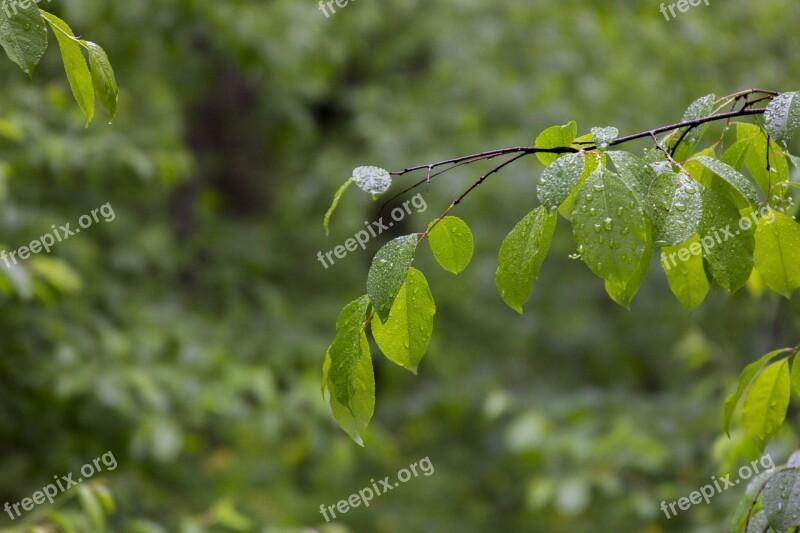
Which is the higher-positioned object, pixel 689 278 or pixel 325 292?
pixel 325 292

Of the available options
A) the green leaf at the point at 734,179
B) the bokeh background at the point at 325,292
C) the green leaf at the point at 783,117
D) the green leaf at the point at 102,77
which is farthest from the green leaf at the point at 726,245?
the bokeh background at the point at 325,292

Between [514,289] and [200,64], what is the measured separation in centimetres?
413

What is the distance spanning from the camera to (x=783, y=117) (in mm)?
1026

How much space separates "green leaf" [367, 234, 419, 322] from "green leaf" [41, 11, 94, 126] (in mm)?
521

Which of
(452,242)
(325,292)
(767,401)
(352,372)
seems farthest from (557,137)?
(325,292)

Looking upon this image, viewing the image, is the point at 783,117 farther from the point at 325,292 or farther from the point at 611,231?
the point at 325,292

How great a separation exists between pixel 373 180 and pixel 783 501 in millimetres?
800

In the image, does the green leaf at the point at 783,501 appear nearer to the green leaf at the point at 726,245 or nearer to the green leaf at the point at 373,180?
the green leaf at the point at 726,245

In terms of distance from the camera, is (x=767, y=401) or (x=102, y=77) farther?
(x=767, y=401)

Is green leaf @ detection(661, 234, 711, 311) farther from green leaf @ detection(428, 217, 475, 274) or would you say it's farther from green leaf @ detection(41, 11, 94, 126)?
green leaf @ detection(41, 11, 94, 126)

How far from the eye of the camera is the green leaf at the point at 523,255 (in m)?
1.00

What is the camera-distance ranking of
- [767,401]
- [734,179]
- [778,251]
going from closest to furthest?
[734,179]
[778,251]
[767,401]

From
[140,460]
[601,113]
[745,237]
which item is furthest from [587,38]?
[745,237]

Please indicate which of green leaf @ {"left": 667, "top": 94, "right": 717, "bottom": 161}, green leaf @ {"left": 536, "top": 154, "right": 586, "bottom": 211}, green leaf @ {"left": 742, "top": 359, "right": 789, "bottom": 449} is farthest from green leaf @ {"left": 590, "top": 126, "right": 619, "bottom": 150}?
green leaf @ {"left": 742, "top": 359, "right": 789, "bottom": 449}
